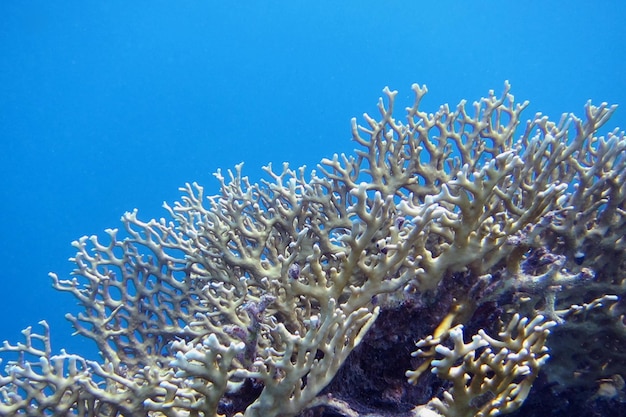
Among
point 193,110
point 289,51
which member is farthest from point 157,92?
point 289,51

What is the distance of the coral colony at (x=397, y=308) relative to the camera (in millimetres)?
2500

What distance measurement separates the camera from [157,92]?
114m

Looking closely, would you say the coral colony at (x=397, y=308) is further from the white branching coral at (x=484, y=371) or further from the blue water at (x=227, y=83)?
the blue water at (x=227, y=83)

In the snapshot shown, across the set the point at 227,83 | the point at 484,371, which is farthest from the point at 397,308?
the point at 227,83

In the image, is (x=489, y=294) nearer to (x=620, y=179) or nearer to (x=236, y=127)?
(x=620, y=179)

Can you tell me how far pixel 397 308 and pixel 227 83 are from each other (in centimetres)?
12044

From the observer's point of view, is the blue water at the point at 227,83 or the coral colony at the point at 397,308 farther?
the blue water at the point at 227,83

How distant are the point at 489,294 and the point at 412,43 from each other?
416 ft

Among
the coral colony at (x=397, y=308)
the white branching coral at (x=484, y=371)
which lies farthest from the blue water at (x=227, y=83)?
the white branching coral at (x=484, y=371)

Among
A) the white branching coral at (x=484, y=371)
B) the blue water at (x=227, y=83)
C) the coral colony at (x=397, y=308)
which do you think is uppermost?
the blue water at (x=227, y=83)

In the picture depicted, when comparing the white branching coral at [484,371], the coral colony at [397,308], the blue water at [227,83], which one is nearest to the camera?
the white branching coral at [484,371]

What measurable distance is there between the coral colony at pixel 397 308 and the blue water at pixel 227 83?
7368 cm

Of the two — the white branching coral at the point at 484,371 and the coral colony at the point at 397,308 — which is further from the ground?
the coral colony at the point at 397,308

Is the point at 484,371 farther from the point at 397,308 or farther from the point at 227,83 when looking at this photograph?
the point at 227,83
